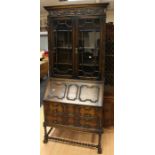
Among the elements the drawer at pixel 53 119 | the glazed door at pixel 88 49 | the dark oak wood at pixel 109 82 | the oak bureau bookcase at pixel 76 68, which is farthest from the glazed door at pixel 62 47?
the dark oak wood at pixel 109 82

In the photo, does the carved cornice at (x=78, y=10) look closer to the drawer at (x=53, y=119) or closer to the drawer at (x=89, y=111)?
the drawer at (x=89, y=111)

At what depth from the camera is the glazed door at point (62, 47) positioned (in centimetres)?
252

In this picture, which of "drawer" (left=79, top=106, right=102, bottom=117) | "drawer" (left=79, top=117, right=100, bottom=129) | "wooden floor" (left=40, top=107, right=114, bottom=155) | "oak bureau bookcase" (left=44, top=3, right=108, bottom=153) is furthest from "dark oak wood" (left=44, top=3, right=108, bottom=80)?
"wooden floor" (left=40, top=107, right=114, bottom=155)

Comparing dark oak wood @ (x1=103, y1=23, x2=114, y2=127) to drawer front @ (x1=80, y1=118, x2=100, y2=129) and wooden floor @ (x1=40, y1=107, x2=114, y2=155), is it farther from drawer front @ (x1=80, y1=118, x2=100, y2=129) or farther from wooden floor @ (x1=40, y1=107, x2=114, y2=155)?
drawer front @ (x1=80, y1=118, x2=100, y2=129)

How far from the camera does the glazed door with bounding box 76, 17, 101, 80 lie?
7.98 feet

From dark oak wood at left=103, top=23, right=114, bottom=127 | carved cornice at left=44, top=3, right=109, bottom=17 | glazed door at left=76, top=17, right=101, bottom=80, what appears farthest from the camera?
dark oak wood at left=103, top=23, right=114, bottom=127

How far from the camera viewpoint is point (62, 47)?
266cm

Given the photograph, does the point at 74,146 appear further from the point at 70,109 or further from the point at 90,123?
the point at 70,109

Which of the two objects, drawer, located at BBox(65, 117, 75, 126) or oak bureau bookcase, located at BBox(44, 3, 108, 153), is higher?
oak bureau bookcase, located at BBox(44, 3, 108, 153)

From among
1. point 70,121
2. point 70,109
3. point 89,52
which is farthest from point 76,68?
point 70,121

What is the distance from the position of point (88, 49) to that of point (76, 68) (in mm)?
335
